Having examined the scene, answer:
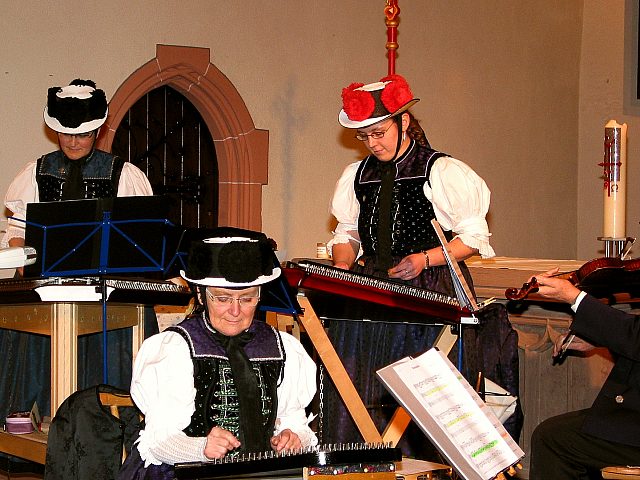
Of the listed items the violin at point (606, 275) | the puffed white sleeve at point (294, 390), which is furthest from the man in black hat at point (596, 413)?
the puffed white sleeve at point (294, 390)

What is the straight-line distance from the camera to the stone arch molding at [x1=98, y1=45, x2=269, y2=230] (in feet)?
25.5

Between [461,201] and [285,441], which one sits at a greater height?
[461,201]

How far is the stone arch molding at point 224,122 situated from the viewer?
25.5 feet

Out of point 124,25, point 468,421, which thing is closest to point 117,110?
point 124,25

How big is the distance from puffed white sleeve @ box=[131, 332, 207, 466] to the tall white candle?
1878mm

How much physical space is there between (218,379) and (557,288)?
1205mm

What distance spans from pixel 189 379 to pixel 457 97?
7.10 meters

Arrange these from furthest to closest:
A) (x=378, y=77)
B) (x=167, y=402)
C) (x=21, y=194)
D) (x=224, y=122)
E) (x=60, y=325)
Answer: (x=378, y=77)
(x=224, y=122)
(x=21, y=194)
(x=60, y=325)
(x=167, y=402)

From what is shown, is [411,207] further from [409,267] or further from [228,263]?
[228,263]

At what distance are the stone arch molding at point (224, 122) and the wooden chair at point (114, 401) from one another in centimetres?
400

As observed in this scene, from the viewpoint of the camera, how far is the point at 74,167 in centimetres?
520

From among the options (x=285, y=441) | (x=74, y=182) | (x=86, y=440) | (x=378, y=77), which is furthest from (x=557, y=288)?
(x=378, y=77)

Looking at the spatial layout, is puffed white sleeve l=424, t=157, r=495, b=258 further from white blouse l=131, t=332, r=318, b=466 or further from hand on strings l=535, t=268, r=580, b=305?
white blouse l=131, t=332, r=318, b=466

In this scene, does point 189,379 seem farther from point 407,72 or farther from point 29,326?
point 407,72
